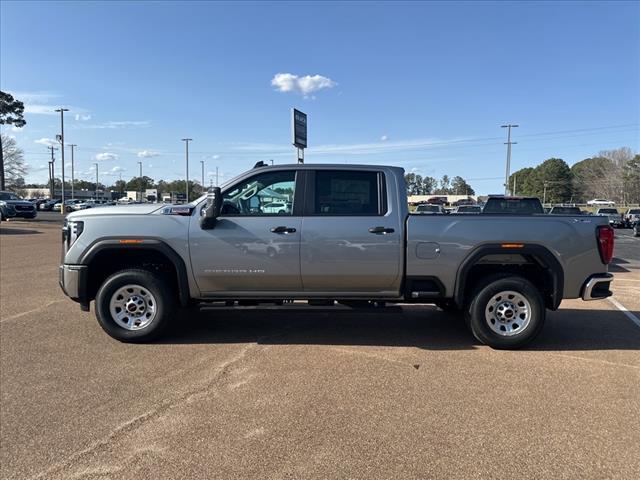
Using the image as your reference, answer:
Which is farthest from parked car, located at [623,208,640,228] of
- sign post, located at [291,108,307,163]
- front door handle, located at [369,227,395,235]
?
front door handle, located at [369,227,395,235]

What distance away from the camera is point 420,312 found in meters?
7.31

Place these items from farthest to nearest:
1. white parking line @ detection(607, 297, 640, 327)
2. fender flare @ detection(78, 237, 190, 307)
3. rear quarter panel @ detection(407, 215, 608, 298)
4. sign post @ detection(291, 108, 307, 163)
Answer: sign post @ detection(291, 108, 307, 163) → white parking line @ detection(607, 297, 640, 327) → fender flare @ detection(78, 237, 190, 307) → rear quarter panel @ detection(407, 215, 608, 298)

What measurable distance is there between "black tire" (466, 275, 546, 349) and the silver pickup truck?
0.04ft

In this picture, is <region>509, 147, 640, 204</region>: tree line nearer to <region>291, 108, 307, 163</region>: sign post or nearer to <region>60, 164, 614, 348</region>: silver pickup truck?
<region>291, 108, 307, 163</region>: sign post

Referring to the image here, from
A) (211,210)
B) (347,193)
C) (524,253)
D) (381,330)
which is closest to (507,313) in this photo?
(524,253)

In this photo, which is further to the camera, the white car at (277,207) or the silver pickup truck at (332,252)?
the white car at (277,207)

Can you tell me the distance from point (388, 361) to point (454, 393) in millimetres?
938

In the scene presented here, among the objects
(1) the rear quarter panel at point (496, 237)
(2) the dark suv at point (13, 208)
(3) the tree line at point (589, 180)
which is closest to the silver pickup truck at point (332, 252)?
(1) the rear quarter panel at point (496, 237)

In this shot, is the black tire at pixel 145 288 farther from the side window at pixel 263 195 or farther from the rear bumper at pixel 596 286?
the rear bumper at pixel 596 286

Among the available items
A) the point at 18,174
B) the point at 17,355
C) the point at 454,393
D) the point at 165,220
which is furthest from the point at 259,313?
the point at 18,174

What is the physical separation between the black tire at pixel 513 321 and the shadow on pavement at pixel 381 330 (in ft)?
0.83

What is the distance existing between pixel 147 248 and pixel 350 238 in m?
2.26

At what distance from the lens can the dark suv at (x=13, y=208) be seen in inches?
1203

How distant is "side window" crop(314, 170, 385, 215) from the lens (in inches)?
218
